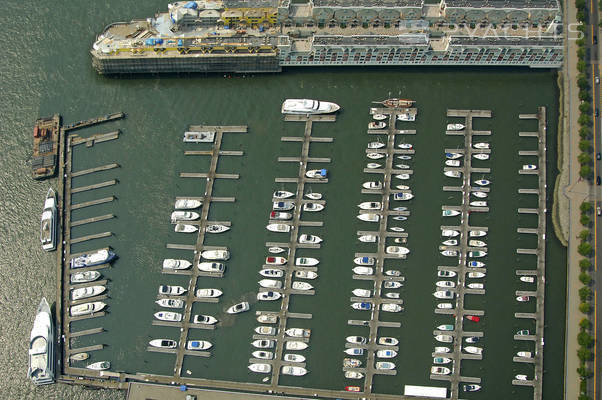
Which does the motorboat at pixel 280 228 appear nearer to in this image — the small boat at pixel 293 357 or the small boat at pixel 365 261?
the small boat at pixel 365 261

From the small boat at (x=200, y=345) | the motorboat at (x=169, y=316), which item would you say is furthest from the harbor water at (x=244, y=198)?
the motorboat at (x=169, y=316)

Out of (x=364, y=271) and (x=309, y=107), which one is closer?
(x=364, y=271)

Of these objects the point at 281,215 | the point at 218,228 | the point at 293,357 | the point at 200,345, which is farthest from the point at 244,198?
the point at 293,357

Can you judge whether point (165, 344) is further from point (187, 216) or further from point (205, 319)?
point (187, 216)

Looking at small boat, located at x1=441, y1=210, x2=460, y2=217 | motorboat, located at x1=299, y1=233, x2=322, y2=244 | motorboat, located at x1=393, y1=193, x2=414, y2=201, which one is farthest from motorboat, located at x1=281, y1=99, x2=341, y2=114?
small boat, located at x1=441, y1=210, x2=460, y2=217

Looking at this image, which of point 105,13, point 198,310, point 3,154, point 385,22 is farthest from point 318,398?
point 105,13

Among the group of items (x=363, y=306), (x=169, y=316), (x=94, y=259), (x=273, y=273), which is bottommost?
(x=169, y=316)
